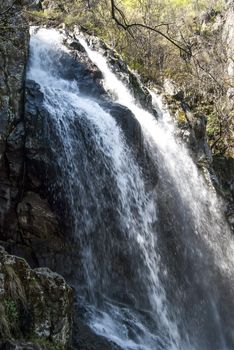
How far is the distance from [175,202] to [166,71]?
10.9 m

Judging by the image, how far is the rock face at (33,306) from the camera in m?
6.54

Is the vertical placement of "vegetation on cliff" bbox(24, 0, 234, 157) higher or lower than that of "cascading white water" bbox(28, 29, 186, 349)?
higher

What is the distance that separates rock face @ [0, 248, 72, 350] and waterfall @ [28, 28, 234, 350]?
1.69 meters

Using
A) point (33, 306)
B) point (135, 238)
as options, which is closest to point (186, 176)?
point (135, 238)

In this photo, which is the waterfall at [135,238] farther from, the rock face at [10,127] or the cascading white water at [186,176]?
the rock face at [10,127]

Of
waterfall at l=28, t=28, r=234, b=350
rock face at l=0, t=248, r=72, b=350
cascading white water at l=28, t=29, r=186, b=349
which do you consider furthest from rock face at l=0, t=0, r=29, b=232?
rock face at l=0, t=248, r=72, b=350

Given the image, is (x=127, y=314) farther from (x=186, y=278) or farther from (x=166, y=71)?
(x=166, y=71)

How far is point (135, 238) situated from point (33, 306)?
522cm

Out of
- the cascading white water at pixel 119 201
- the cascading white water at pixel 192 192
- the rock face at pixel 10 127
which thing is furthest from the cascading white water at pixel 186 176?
the rock face at pixel 10 127

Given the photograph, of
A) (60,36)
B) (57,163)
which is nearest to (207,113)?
(60,36)

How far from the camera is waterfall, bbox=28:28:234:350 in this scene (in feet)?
35.2

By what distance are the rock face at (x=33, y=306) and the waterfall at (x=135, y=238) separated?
A: 1.69 metres

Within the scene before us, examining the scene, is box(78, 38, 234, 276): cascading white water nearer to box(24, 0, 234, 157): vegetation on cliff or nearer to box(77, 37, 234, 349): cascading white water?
box(77, 37, 234, 349): cascading white water

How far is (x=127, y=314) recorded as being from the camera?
10.4 meters
